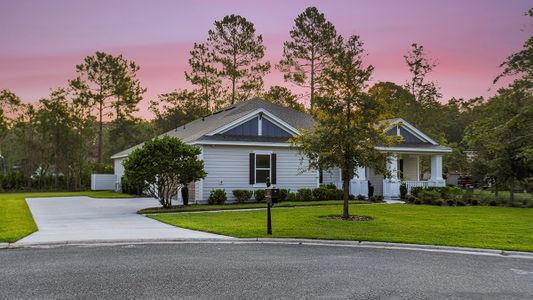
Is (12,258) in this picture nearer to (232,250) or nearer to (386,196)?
(232,250)

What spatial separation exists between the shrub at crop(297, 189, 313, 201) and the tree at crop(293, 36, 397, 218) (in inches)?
299

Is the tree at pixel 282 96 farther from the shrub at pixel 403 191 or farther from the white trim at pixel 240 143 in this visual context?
the white trim at pixel 240 143

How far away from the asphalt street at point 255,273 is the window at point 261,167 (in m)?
12.9

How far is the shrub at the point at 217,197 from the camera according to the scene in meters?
21.1

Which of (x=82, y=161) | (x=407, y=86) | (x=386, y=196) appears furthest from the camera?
(x=407, y=86)

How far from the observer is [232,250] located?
9680mm

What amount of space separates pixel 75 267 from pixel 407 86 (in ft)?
141

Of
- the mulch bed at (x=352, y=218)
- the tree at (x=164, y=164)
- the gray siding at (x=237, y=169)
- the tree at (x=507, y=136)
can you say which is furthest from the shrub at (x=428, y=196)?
the tree at (x=164, y=164)

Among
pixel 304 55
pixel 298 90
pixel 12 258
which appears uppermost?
pixel 304 55

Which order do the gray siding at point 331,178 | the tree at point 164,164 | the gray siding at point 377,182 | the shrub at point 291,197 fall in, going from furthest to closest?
the gray siding at point 377,182 → the gray siding at point 331,178 → the shrub at point 291,197 → the tree at point 164,164

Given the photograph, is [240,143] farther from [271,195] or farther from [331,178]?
[271,195]

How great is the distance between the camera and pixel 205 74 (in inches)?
1811

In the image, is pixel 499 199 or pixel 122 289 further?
pixel 499 199

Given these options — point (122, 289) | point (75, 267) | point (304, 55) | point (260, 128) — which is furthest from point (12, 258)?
point (304, 55)
